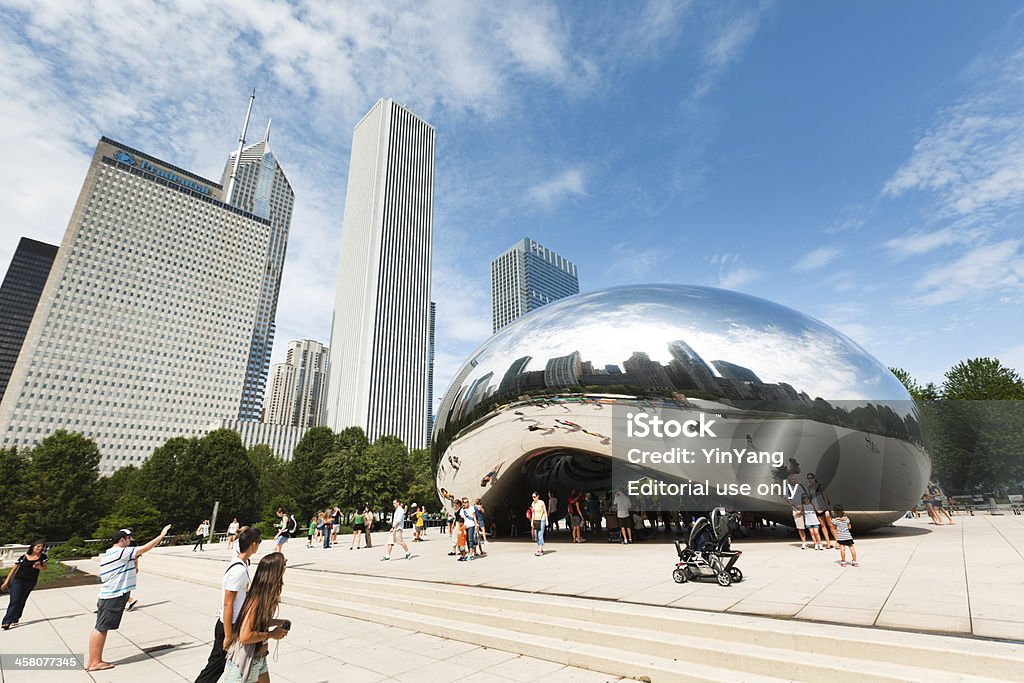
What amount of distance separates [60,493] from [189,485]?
32.2 feet

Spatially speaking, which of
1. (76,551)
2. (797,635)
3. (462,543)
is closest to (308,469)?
(76,551)

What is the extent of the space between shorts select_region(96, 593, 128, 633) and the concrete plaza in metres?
0.50

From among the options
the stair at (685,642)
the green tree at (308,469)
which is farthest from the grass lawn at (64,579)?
the green tree at (308,469)

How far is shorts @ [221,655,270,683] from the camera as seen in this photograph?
122 inches

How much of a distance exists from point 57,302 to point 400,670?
14970cm

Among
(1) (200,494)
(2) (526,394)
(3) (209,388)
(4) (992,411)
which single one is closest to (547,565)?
(2) (526,394)

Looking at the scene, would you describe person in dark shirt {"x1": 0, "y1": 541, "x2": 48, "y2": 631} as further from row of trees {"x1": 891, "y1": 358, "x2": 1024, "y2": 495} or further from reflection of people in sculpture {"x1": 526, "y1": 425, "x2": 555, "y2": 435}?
row of trees {"x1": 891, "y1": 358, "x2": 1024, "y2": 495}

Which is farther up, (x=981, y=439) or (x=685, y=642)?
(x=981, y=439)

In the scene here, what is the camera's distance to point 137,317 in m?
120

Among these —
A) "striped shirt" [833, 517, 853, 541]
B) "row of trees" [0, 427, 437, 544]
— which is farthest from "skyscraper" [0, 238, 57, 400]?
"striped shirt" [833, 517, 853, 541]

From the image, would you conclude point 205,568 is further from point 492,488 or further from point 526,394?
point 526,394

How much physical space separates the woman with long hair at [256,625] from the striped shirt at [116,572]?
351cm

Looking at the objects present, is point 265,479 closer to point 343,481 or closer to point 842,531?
point 343,481

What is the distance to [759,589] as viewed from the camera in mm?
6066
